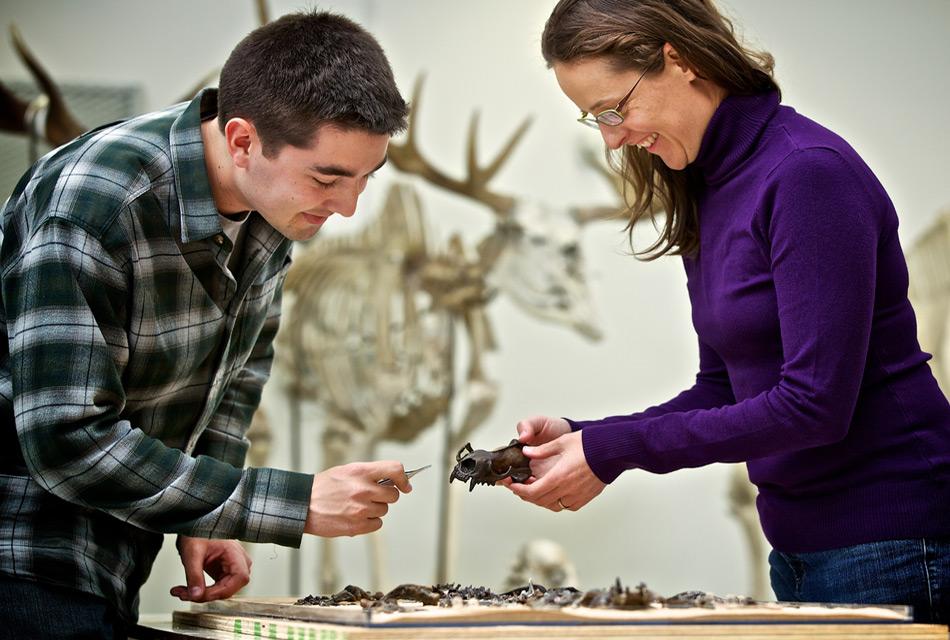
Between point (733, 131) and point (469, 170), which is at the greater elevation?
point (469, 170)

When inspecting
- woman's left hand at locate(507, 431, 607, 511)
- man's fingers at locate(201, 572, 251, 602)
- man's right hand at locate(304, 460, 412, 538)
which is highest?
woman's left hand at locate(507, 431, 607, 511)

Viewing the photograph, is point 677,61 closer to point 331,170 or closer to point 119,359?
point 331,170

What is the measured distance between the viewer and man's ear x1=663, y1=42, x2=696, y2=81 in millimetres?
1421

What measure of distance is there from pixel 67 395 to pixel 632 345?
13.9 ft

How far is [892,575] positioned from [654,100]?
0.68 metres

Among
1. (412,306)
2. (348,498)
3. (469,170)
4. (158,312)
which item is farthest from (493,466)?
(469,170)

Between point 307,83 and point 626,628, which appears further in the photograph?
point 307,83

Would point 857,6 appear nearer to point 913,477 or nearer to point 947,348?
point 947,348

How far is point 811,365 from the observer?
1.22 meters

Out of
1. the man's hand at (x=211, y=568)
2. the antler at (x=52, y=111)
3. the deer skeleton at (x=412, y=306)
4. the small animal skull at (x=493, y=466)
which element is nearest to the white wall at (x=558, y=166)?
the deer skeleton at (x=412, y=306)

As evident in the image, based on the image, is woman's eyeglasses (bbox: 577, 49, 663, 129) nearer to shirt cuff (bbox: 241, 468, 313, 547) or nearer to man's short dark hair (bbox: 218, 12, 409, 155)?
man's short dark hair (bbox: 218, 12, 409, 155)

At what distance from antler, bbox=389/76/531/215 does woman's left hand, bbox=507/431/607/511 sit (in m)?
3.67

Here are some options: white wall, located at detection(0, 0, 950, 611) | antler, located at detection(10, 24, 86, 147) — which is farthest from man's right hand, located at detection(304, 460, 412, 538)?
white wall, located at detection(0, 0, 950, 611)

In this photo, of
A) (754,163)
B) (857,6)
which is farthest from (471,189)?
(754,163)
